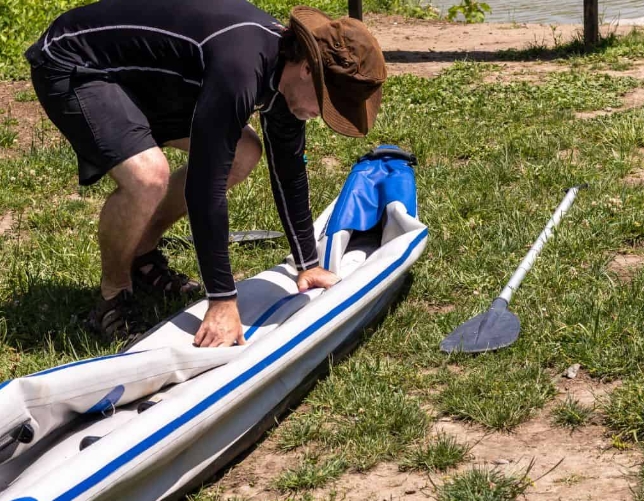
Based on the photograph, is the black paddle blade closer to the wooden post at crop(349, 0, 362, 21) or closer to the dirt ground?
the dirt ground

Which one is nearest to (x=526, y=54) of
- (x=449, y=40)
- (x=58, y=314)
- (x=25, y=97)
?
(x=449, y=40)

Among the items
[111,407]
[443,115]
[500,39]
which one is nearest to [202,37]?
[111,407]

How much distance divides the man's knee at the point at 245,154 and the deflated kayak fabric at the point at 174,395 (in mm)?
482

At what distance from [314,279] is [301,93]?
1.07m

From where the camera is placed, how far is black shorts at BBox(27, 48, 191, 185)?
361cm

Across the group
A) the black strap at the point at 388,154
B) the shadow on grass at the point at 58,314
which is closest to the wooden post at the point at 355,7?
the black strap at the point at 388,154

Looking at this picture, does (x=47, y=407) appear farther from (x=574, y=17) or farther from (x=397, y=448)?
(x=574, y=17)

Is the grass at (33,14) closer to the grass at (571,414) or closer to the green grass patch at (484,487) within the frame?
the grass at (571,414)

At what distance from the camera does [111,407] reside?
3221 mm

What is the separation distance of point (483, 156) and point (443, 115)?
3.21ft

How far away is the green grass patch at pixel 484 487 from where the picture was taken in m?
2.90

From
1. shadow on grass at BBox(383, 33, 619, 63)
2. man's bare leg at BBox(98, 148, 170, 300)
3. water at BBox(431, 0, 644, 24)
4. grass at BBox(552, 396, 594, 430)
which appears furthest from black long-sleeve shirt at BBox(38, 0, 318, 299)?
water at BBox(431, 0, 644, 24)

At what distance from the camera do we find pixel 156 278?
14.7ft

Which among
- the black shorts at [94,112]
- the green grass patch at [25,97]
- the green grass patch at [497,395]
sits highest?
the black shorts at [94,112]
